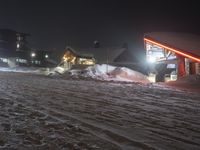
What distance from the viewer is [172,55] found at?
33.2 metres

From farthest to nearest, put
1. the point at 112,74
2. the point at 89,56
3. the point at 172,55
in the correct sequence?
the point at 89,56 → the point at 112,74 → the point at 172,55

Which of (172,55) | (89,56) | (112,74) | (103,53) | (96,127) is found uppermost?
(103,53)

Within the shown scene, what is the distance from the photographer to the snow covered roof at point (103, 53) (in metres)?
57.8

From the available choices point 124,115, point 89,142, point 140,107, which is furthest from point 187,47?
point 89,142

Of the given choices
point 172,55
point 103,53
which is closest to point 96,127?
point 172,55

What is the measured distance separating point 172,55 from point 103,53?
91.0 ft

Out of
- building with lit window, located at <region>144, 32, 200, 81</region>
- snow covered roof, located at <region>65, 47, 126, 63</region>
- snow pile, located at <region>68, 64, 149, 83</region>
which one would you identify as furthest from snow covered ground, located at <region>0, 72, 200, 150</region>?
snow covered roof, located at <region>65, 47, 126, 63</region>

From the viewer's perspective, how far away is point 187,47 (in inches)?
1057

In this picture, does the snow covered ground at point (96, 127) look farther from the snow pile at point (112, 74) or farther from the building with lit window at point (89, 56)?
the building with lit window at point (89, 56)

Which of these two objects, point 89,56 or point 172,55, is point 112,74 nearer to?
point 172,55

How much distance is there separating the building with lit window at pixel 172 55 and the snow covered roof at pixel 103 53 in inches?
802

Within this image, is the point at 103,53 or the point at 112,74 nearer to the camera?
the point at 112,74

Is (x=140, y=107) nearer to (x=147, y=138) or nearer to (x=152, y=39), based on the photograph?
(x=147, y=138)

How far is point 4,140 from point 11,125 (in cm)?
139
